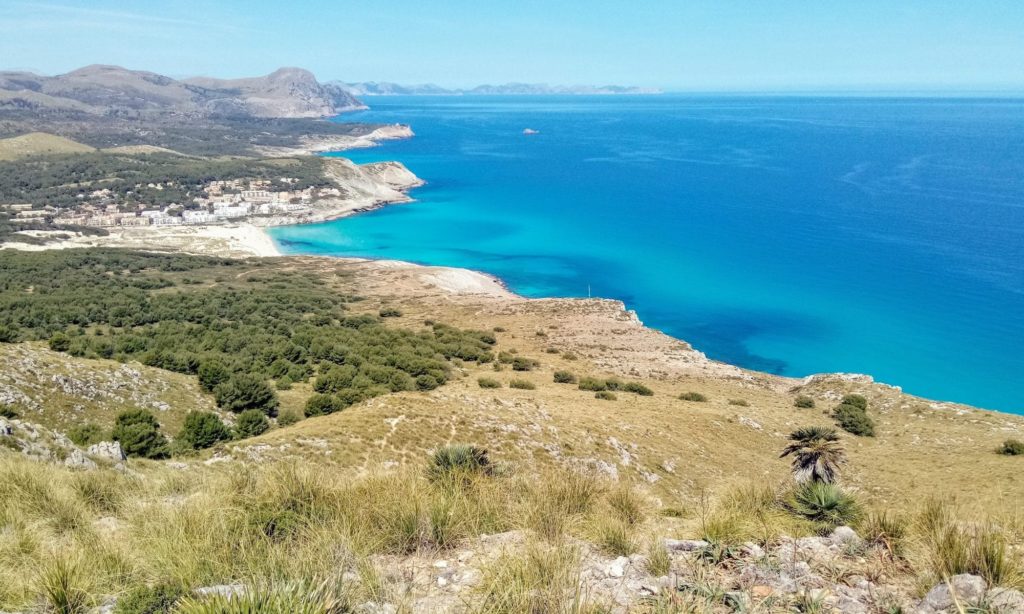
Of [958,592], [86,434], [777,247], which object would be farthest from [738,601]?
[777,247]

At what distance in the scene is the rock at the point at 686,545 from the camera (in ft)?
20.0

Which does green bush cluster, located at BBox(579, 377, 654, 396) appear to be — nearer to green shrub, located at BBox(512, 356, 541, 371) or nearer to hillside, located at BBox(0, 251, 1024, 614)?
hillside, located at BBox(0, 251, 1024, 614)

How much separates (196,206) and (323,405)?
113m

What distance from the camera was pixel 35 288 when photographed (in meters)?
49.4

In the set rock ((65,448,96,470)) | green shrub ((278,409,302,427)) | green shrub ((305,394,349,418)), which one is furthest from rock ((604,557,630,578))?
green shrub ((305,394,349,418))

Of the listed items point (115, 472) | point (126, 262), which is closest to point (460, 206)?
point (126, 262)

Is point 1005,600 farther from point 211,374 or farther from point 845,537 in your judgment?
point 211,374

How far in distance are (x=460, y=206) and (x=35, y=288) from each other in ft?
270

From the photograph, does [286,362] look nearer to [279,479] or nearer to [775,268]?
[279,479]

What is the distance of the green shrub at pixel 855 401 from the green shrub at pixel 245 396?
92.9 ft

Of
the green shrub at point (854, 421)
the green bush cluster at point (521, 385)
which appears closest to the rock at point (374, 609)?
the green bush cluster at point (521, 385)

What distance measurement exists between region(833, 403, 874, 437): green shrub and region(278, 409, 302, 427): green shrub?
24.9 meters

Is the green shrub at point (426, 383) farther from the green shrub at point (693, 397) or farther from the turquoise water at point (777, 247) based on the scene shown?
the turquoise water at point (777, 247)

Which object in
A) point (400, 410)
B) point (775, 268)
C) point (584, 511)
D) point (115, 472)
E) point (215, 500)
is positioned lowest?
point (775, 268)
